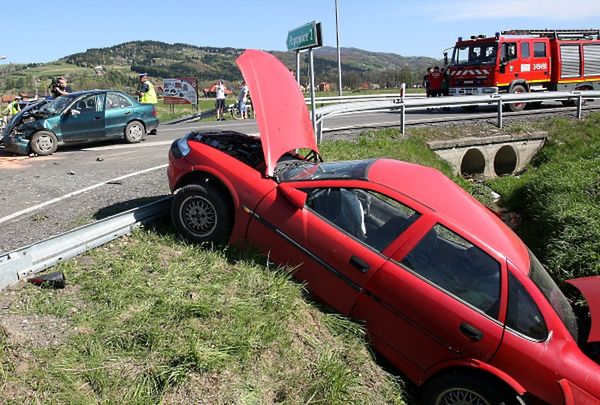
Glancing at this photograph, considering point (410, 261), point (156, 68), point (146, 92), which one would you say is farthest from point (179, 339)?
point (156, 68)

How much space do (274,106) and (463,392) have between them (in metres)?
3.14

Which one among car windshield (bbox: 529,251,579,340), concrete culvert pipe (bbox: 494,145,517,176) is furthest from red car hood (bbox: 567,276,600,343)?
concrete culvert pipe (bbox: 494,145,517,176)

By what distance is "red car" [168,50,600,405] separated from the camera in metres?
3.67

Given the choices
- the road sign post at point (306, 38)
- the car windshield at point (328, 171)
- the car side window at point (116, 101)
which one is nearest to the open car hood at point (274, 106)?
the car windshield at point (328, 171)

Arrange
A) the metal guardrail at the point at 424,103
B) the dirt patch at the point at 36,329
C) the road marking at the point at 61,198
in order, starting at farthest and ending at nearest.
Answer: the metal guardrail at the point at 424,103, the road marking at the point at 61,198, the dirt patch at the point at 36,329

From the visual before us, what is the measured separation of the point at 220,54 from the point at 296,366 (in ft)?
373

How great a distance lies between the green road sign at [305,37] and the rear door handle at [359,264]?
4.85 meters

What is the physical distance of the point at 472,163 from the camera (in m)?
13.9

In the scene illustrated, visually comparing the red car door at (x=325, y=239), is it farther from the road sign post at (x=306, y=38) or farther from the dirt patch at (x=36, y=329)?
the road sign post at (x=306, y=38)

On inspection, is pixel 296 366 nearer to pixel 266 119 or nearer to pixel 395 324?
pixel 395 324

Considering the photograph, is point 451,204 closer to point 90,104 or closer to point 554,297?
point 554,297

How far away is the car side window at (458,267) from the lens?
3807mm

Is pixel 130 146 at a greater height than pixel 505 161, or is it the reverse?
pixel 130 146

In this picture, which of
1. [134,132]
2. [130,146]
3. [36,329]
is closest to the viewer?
[36,329]
